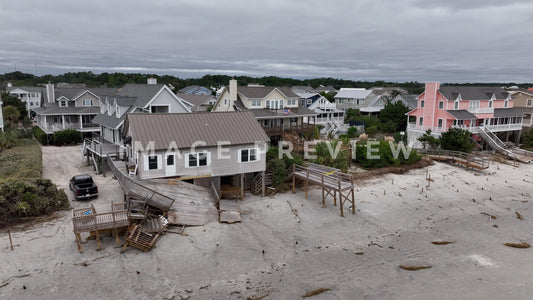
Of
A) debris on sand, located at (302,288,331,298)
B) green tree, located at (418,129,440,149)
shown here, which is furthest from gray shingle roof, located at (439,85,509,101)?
debris on sand, located at (302,288,331,298)

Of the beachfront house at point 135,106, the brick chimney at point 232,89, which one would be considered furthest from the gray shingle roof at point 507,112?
the beachfront house at point 135,106

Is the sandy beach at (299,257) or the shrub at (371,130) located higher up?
the shrub at (371,130)

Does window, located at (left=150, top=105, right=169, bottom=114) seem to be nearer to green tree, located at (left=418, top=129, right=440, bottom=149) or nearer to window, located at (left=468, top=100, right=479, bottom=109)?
green tree, located at (left=418, top=129, right=440, bottom=149)

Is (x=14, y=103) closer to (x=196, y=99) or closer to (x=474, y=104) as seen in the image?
(x=196, y=99)

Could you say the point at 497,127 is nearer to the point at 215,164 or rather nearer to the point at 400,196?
the point at 400,196

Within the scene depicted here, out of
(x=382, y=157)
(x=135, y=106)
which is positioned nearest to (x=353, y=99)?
(x=382, y=157)

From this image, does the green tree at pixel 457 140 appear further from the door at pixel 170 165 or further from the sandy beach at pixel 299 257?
the door at pixel 170 165
